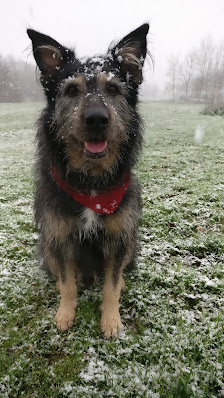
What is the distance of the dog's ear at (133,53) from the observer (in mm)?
2505

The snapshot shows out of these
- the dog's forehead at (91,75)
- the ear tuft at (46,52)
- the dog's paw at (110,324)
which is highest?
the ear tuft at (46,52)

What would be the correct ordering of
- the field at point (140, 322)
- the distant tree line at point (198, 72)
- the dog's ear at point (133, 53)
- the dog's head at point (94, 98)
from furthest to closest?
the distant tree line at point (198, 72)
the dog's ear at point (133, 53)
the dog's head at point (94, 98)
the field at point (140, 322)

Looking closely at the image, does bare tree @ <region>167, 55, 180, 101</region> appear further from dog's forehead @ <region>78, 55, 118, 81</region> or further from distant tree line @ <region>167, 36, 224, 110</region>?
dog's forehead @ <region>78, 55, 118, 81</region>

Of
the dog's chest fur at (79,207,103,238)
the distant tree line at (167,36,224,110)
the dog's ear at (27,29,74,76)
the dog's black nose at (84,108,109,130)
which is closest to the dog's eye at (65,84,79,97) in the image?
the dog's ear at (27,29,74,76)

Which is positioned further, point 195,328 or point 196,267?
point 196,267

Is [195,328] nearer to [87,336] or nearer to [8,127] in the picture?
[87,336]

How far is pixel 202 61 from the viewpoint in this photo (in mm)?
63062

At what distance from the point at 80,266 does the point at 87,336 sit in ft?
2.34

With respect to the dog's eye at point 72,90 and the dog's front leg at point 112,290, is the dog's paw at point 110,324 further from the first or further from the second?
the dog's eye at point 72,90

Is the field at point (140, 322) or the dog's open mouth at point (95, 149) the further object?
the dog's open mouth at point (95, 149)

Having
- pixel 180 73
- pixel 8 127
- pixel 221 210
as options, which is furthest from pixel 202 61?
pixel 221 210

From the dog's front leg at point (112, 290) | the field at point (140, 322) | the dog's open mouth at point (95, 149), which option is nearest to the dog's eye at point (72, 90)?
the dog's open mouth at point (95, 149)

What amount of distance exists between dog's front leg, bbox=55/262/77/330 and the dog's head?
3.76 feet

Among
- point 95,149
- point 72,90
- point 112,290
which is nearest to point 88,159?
point 95,149
